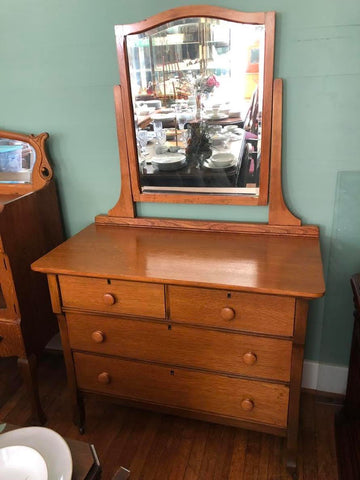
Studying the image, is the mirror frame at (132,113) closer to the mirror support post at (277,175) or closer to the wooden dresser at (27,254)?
the mirror support post at (277,175)

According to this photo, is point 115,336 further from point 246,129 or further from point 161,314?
point 246,129

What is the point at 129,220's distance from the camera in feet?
5.96

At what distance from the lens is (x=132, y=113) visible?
1656mm

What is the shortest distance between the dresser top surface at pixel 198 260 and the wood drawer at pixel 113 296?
0.19 ft

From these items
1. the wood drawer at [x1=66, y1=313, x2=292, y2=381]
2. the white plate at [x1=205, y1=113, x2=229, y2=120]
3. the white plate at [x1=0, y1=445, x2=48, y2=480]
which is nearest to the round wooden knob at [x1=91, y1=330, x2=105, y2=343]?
the wood drawer at [x1=66, y1=313, x2=292, y2=381]

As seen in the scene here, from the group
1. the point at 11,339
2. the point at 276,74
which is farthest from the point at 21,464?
the point at 276,74

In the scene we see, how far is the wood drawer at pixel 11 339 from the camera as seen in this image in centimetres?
165

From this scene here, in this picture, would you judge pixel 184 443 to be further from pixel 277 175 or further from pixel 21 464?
pixel 277 175

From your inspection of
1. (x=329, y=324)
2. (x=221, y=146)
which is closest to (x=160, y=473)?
(x=329, y=324)

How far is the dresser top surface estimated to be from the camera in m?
1.29

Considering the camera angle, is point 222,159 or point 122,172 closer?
point 222,159

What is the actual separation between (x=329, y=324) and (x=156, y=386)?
837 millimetres

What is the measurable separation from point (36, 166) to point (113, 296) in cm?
77

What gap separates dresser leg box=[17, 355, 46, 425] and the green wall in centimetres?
65
